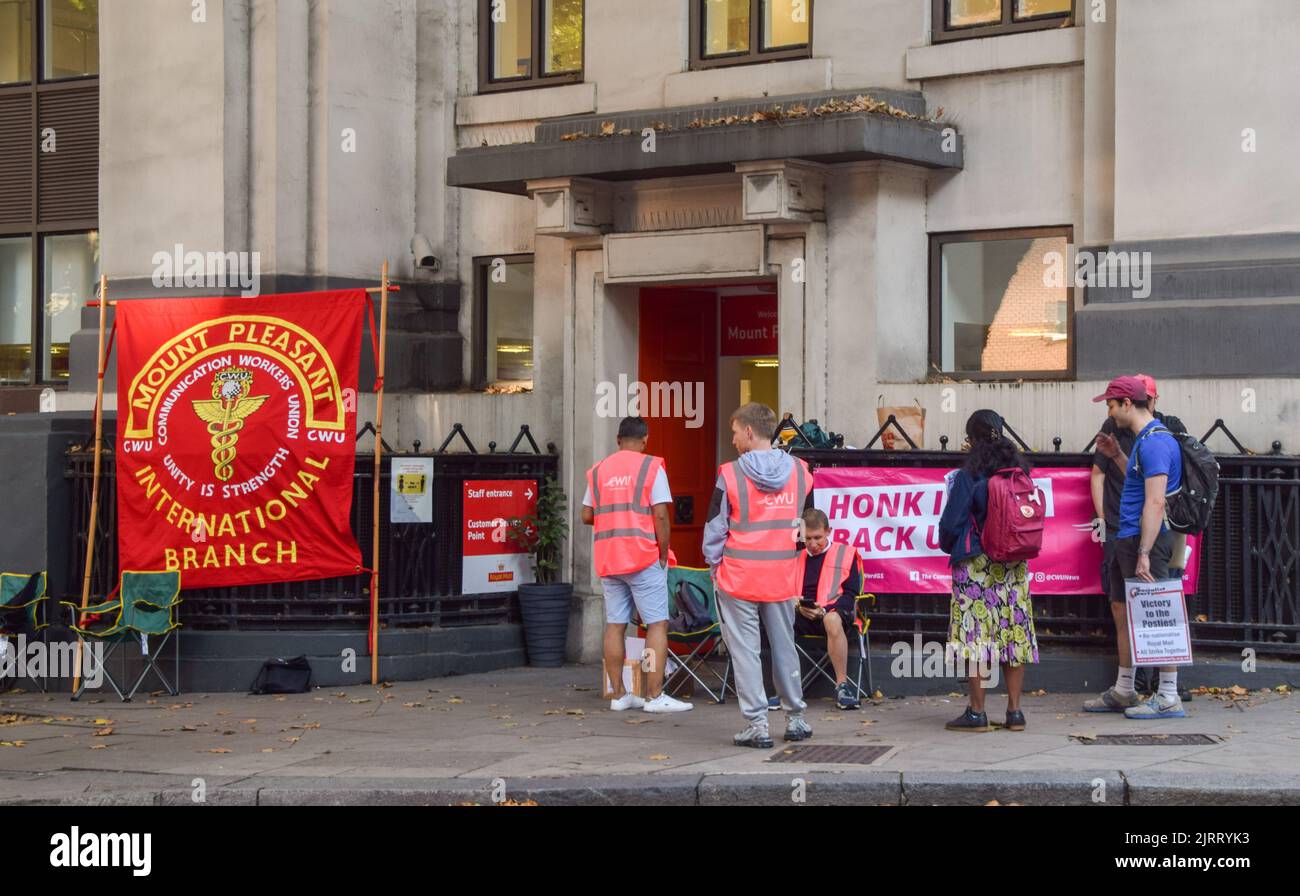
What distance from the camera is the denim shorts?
41.0 ft

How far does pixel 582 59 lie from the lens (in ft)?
54.1

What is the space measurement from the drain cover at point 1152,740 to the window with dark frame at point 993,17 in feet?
20.4

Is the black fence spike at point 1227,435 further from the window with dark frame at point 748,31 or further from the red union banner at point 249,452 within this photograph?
the red union banner at point 249,452

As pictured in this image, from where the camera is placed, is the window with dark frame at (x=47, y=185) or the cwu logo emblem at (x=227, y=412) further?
the window with dark frame at (x=47, y=185)

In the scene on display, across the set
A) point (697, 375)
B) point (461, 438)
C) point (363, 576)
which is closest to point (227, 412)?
point (363, 576)

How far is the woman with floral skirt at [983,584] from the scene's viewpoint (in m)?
10.7

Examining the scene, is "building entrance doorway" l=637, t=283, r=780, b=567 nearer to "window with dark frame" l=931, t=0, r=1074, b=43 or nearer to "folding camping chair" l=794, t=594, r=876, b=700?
"window with dark frame" l=931, t=0, r=1074, b=43

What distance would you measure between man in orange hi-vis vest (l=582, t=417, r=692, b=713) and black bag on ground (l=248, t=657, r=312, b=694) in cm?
273

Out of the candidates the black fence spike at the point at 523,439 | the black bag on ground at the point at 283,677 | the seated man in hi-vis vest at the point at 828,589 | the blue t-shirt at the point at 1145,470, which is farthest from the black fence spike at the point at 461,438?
the blue t-shirt at the point at 1145,470

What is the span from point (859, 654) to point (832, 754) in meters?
2.48

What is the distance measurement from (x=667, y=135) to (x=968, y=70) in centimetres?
249

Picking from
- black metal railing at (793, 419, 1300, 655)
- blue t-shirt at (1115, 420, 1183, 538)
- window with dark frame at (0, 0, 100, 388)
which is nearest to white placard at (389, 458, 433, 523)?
black metal railing at (793, 419, 1300, 655)

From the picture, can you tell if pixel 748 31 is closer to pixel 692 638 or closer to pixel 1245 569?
pixel 692 638

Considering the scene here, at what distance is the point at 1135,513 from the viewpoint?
37.1 ft
